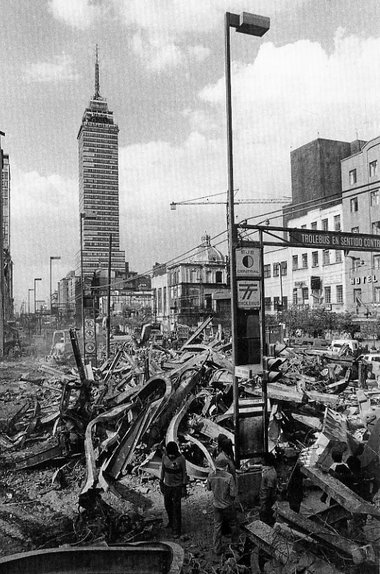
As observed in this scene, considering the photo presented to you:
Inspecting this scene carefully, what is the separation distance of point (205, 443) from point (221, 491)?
14.1 feet

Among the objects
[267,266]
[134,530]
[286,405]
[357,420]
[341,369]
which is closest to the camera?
[134,530]

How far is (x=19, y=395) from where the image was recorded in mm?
21281

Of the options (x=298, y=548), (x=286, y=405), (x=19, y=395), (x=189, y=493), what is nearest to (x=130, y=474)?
(x=189, y=493)

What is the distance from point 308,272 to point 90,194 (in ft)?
412

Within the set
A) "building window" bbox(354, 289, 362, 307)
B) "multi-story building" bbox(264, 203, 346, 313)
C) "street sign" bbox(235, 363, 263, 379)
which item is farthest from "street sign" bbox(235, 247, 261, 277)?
"building window" bbox(354, 289, 362, 307)

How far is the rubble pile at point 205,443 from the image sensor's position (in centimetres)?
614

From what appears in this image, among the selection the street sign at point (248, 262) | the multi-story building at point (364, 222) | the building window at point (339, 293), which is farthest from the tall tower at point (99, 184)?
the street sign at point (248, 262)

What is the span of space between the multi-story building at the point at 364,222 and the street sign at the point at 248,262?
114 ft

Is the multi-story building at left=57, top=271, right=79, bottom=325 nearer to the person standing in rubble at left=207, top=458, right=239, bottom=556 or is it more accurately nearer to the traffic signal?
the traffic signal

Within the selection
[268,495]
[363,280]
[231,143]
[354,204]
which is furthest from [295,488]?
[354,204]

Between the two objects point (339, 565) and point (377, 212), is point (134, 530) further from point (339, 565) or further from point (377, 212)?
point (377, 212)

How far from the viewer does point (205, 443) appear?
36.3 ft

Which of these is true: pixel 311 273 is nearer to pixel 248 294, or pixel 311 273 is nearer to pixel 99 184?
pixel 248 294

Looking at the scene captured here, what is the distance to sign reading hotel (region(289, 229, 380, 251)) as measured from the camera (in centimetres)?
1045
